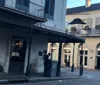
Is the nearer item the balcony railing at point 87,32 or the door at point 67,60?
the balcony railing at point 87,32

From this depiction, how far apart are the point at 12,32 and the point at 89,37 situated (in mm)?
26161

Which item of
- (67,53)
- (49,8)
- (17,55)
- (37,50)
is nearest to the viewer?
(17,55)

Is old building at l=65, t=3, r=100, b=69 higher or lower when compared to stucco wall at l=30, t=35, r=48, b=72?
higher

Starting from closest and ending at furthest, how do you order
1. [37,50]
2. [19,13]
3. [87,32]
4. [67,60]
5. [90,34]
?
[19,13] → [37,50] → [90,34] → [87,32] → [67,60]

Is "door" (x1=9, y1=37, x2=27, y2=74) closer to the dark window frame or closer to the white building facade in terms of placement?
the white building facade

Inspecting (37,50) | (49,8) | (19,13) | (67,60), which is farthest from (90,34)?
(19,13)

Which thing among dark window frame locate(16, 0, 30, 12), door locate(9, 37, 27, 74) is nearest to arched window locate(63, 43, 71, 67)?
door locate(9, 37, 27, 74)

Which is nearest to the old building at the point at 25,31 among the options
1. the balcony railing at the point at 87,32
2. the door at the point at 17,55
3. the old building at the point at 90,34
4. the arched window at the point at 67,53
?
the door at the point at 17,55

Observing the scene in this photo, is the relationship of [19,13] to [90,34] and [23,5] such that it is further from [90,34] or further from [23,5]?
[90,34]

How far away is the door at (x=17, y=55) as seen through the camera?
70.4 feet

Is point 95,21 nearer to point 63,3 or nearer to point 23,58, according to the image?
point 63,3

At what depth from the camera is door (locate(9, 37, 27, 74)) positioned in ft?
70.4

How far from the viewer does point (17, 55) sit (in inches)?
867

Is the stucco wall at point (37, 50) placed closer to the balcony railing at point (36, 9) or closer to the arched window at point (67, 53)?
the balcony railing at point (36, 9)
